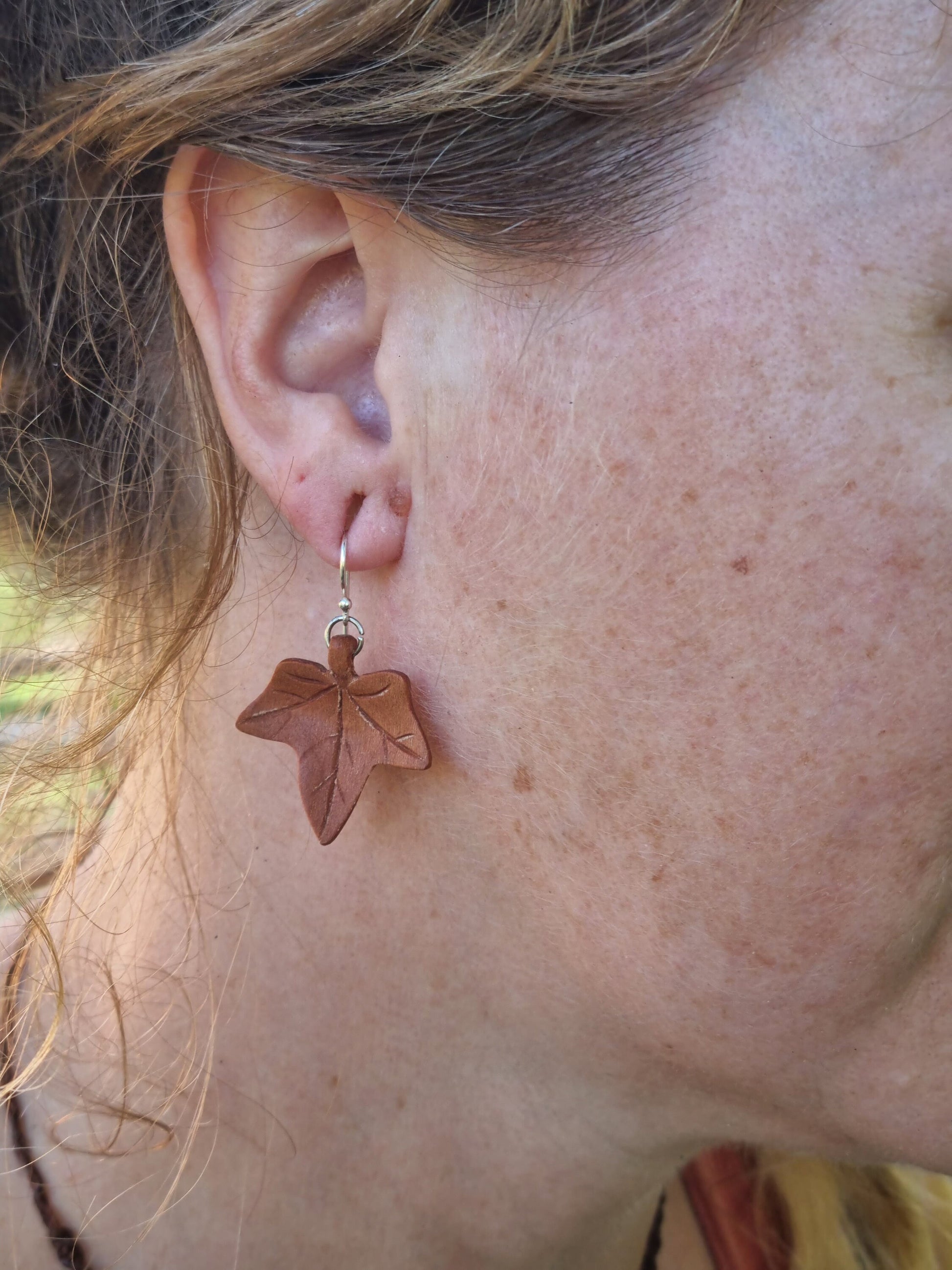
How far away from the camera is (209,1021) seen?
1.03m

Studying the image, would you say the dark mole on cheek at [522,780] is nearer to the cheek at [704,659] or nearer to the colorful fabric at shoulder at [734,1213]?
the cheek at [704,659]

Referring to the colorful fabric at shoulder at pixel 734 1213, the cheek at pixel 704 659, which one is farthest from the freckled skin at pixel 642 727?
the colorful fabric at shoulder at pixel 734 1213

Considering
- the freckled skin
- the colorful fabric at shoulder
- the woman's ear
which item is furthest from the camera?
the colorful fabric at shoulder

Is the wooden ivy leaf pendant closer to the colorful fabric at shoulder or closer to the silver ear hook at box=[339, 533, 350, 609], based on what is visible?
the silver ear hook at box=[339, 533, 350, 609]

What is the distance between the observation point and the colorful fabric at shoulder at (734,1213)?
5.02 feet

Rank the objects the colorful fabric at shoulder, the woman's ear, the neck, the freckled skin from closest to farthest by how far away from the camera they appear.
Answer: the freckled skin
the woman's ear
the neck
the colorful fabric at shoulder

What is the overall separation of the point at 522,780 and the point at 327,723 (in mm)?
181

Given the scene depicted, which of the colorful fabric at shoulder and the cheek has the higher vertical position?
the cheek

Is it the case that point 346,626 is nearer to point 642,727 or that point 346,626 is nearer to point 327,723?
point 327,723

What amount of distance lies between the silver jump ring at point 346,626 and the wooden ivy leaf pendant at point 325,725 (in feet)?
0.04

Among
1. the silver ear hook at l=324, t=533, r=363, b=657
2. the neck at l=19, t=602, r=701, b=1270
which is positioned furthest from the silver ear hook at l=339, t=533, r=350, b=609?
the neck at l=19, t=602, r=701, b=1270

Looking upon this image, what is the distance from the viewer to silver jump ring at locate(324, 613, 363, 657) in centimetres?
92

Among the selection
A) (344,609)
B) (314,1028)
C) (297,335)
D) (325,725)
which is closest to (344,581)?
(344,609)

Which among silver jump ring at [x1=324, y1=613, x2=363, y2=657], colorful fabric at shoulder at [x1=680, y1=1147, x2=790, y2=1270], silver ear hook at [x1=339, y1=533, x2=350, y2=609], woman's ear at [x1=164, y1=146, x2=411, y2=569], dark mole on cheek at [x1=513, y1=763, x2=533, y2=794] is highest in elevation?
woman's ear at [x1=164, y1=146, x2=411, y2=569]
